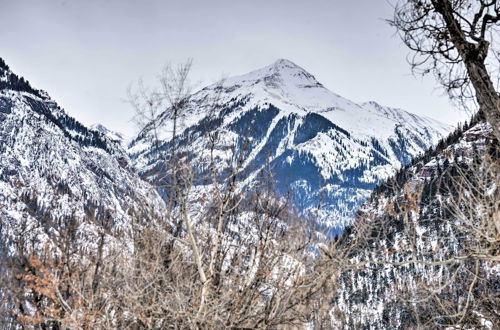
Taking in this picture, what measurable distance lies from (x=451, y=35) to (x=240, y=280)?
5.10 metres

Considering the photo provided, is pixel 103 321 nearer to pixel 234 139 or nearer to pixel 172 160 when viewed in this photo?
pixel 172 160

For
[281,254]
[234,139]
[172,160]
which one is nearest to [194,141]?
[172,160]

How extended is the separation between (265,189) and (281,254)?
6.03 ft

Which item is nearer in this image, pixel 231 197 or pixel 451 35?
pixel 451 35

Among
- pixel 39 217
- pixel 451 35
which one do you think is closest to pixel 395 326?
pixel 39 217

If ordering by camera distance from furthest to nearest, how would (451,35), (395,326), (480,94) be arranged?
(395,326) → (451,35) → (480,94)

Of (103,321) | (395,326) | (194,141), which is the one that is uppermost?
(194,141)

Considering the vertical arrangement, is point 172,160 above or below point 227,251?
above

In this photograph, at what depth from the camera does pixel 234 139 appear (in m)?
8.76

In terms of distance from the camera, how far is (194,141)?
310 inches

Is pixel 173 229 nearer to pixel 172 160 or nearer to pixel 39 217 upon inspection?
pixel 172 160

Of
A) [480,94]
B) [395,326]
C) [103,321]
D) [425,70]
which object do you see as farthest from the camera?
[395,326]

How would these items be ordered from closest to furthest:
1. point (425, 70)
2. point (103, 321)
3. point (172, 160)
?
point (425, 70)
point (103, 321)
point (172, 160)

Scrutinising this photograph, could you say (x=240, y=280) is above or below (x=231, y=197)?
below
